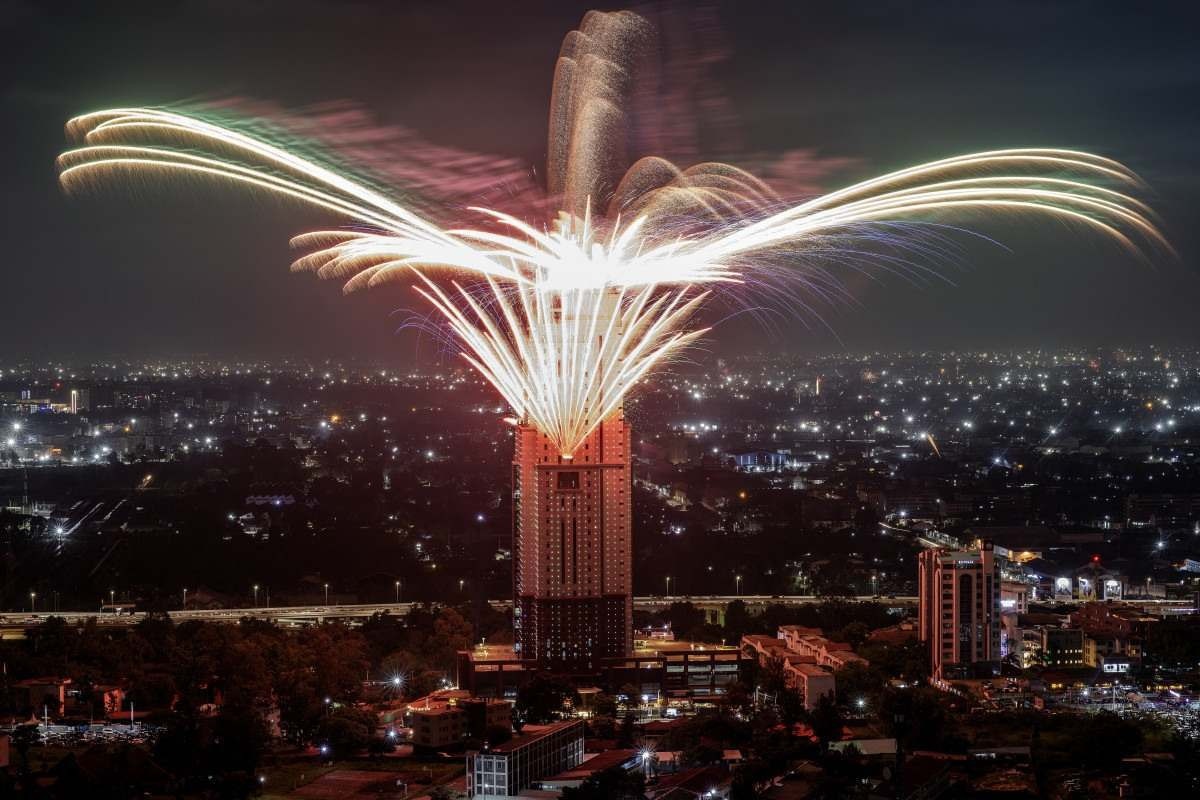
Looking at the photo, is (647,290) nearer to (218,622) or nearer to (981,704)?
(981,704)

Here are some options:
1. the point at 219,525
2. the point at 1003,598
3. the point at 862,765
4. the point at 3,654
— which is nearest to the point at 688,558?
the point at 1003,598

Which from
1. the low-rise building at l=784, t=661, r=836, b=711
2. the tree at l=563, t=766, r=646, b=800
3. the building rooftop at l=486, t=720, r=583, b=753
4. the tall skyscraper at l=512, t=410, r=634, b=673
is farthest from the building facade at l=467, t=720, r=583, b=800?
the tall skyscraper at l=512, t=410, r=634, b=673

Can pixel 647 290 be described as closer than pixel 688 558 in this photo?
Yes

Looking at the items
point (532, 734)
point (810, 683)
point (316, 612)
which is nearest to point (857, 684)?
point (810, 683)

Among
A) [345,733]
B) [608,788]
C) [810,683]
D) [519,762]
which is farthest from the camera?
[810,683]

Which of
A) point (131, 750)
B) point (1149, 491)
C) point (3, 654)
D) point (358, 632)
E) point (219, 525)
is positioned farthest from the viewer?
point (1149, 491)

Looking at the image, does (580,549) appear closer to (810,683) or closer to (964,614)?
(810,683)

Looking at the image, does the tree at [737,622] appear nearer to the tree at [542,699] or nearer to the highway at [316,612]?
the highway at [316,612]

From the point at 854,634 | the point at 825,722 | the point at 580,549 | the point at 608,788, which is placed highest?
the point at 580,549
